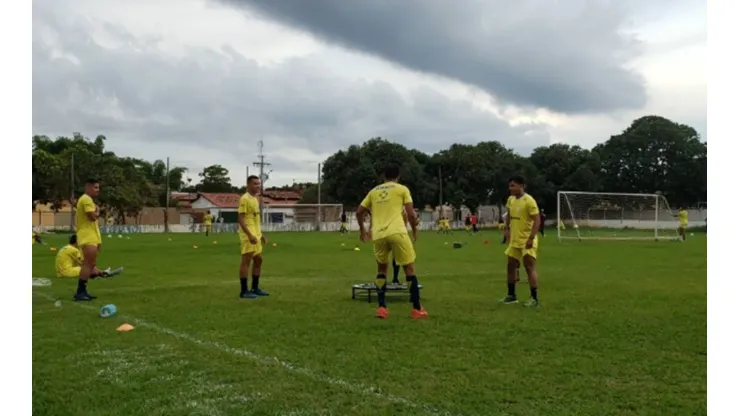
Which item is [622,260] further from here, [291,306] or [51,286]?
[51,286]

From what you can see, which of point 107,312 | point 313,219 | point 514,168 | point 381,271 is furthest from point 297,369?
point 514,168

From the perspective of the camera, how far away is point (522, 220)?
10078 millimetres

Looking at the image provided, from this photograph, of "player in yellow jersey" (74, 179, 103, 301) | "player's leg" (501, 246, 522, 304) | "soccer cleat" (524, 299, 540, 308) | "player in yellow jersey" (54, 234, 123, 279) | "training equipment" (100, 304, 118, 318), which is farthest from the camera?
"player in yellow jersey" (54, 234, 123, 279)

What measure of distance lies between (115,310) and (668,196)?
220ft

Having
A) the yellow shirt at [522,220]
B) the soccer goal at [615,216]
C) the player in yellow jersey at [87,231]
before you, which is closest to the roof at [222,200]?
the soccer goal at [615,216]

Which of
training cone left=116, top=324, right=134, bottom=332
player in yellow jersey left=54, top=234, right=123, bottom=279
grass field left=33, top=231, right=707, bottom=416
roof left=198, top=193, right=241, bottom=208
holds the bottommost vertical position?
grass field left=33, top=231, right=707, bottom=416

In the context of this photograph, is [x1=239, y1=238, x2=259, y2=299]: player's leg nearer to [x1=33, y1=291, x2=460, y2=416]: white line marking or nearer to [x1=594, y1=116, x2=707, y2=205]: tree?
[x1=33, y1=291, x2=460, y2=416]: white line marking

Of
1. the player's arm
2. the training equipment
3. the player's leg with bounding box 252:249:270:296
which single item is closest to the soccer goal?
the player's leg with bounding box 252:249:270:296

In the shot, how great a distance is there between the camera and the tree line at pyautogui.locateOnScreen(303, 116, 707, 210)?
222ft

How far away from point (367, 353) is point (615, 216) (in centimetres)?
4566

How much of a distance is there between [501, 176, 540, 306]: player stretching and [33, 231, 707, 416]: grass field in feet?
1.54

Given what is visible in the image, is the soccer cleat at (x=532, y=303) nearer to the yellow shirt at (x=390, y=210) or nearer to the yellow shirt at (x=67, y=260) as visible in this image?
the yellow shirt at (x=390, y=210)

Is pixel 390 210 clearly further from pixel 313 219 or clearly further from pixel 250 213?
pixel 313 219

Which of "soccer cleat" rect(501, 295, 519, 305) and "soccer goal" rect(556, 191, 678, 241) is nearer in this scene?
"soccer cleat" rect(501, 295, 519, 305)
